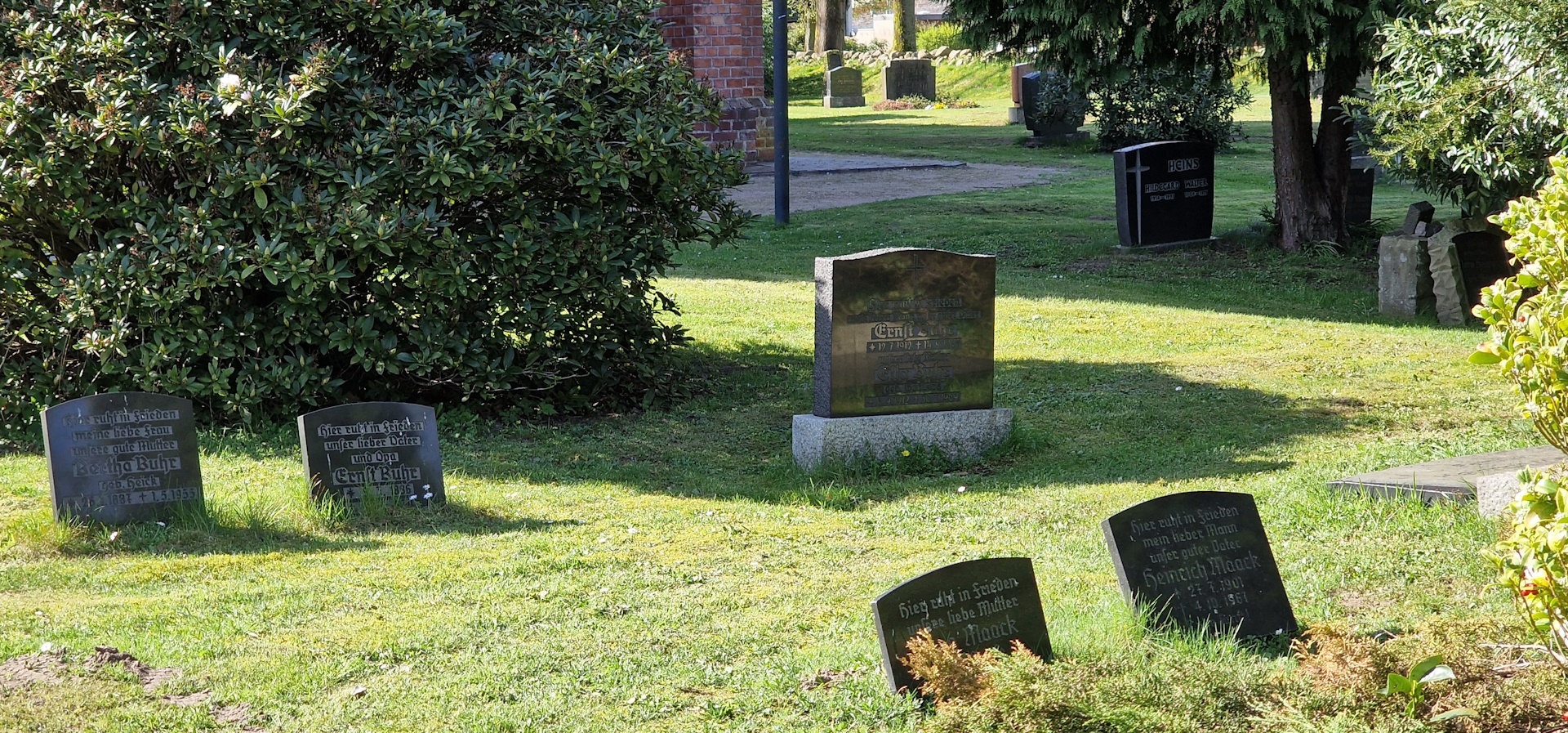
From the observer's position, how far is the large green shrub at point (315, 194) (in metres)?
7.56

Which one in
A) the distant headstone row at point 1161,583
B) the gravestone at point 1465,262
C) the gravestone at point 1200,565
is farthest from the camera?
the gravestone at point 1465,262

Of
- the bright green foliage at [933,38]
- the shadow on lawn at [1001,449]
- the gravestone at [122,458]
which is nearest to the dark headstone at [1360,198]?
the shadow on lawn at [1001,449]

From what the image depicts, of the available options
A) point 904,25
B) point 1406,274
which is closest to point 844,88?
point 904,25

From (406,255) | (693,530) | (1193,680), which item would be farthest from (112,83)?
(1193,680)

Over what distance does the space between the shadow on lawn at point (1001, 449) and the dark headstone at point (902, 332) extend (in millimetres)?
387

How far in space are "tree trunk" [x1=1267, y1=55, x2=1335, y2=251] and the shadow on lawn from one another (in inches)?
228

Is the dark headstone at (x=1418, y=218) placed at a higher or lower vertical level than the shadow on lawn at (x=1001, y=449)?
higher

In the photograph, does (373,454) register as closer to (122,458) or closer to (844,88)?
(122,458)

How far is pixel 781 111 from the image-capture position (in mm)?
17500

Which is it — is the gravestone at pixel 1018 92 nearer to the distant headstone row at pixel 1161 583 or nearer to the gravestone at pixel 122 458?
the gravestone at pixel 122 458

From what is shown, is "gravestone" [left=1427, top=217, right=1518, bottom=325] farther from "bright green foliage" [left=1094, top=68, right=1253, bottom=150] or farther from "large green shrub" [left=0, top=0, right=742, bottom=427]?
"bright green foliage" [left=1094, top=68, right=1253, bottom=150]

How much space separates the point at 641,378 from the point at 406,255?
1.82m

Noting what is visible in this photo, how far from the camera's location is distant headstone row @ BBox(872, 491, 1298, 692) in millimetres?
4305

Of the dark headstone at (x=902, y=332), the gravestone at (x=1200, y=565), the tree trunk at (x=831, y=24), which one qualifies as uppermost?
the tree trunk at (x=831, y=24)
